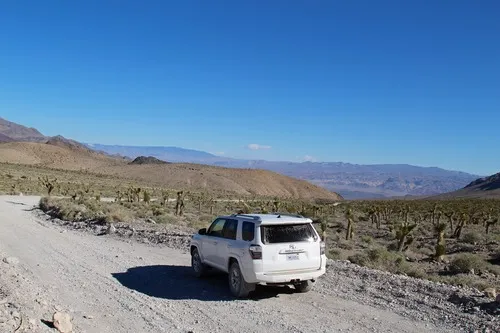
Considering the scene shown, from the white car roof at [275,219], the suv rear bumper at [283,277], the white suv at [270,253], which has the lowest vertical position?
the suv rear bumper at [283,277]

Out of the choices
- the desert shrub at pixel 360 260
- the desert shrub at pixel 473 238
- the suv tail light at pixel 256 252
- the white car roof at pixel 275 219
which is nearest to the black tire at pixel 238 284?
the suv tail light at pixel 256 252

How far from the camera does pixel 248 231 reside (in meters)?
10.6

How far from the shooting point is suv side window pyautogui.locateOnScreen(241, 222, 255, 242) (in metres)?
10.5

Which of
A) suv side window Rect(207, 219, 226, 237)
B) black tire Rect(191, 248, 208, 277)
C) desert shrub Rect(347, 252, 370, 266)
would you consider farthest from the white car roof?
desert shrub Rect(347, 252, 370, 266)

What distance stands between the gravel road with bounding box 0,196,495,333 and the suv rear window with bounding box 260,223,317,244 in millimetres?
1280

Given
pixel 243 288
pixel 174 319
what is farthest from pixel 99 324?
pixel 243 288

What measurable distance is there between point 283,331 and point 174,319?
6.69 ft

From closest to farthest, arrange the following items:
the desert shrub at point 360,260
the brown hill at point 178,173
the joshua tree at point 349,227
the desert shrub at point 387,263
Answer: the desert shrub at point 387,263 → the desert shrub at point 360,260 → the joshua tree at point 349,227 → the brown hill at point 178,173

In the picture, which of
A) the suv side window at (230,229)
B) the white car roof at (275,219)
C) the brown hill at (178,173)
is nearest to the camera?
the white car roof at (275,219)

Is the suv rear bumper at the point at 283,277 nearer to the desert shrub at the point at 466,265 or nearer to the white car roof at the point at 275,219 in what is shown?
the white car roof at the point at 275,219

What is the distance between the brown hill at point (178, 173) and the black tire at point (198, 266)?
349 ft

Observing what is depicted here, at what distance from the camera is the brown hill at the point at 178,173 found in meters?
126

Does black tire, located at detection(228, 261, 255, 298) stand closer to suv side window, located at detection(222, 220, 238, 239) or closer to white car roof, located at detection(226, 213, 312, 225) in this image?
suv side window, located at detection(222, 220, 238, 239)

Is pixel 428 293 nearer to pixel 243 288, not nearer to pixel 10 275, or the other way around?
pixel 243 288
